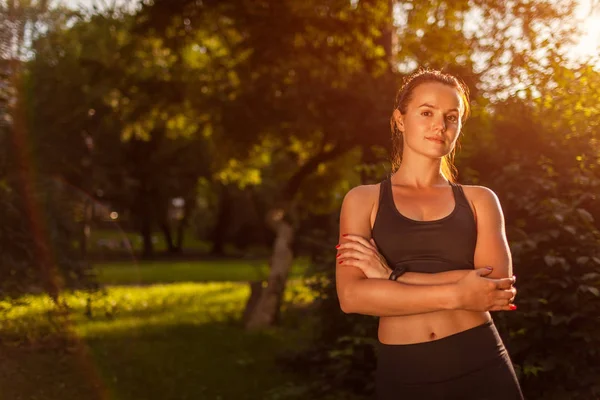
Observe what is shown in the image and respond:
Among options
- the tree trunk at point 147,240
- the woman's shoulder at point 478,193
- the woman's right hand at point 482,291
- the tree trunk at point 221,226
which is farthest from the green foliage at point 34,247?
the tree trunk at point 221,226

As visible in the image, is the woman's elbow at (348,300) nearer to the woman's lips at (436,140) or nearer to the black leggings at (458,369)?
the black leggings at (458,369)

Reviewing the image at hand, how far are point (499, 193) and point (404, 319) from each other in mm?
5187

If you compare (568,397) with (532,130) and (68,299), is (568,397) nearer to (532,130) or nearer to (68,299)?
(532,130)

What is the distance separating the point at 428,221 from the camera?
3.23 metres

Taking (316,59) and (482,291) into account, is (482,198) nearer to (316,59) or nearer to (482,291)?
(482,291)

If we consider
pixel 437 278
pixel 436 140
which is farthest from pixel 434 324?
pixel 436 140

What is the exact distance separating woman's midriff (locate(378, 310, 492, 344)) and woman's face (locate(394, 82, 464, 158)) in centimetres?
61

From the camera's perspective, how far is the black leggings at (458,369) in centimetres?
317

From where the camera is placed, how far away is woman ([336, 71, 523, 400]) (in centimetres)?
317

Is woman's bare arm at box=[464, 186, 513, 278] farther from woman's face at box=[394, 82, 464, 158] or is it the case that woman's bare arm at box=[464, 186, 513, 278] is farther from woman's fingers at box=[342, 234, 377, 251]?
woman's fingers at box=[342, 234, 377, 251]

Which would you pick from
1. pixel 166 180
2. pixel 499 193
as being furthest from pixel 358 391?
pixel 166 180

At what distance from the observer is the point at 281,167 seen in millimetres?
25344

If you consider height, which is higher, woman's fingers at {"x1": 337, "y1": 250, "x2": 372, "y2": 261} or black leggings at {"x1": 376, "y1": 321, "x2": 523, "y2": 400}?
woman's fingers at {"x1": 337, "y1": 250, "x2": 372, "y2": 261}

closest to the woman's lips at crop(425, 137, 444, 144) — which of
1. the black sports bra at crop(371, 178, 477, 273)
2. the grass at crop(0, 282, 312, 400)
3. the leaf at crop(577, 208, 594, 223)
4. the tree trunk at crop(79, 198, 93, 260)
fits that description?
the black sports bra at crop(371, 178, 477, 273)
